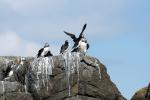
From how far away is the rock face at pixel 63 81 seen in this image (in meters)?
48.7

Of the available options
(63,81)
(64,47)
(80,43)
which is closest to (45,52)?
(64,47)

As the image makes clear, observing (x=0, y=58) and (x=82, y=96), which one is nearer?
(x=82, y=96)

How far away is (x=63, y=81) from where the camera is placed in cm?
4894

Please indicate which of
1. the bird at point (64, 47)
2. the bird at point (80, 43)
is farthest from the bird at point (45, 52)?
the bird at point (80, 43)

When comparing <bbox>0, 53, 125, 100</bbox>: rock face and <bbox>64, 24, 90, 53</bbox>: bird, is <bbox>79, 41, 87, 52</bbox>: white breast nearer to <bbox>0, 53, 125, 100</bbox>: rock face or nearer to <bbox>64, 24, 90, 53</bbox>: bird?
<bbox>64, 24, 90, 53</bbox>: bird

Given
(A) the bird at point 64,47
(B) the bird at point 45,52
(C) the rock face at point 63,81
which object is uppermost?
(A) the bird at point 64,47

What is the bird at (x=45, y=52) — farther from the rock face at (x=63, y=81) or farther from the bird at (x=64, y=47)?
the rock face at (x=63, y=81)

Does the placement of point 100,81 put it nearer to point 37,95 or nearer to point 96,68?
point 96,68

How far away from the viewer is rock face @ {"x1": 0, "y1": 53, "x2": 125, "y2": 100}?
4869 cm

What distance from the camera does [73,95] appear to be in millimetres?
48312

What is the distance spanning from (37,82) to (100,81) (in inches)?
182

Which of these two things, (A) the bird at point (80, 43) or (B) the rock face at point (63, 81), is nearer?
(B) the rock face at point (63, 81)

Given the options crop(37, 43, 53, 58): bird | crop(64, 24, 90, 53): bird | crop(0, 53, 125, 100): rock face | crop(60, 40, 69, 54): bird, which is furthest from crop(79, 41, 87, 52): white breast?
crop(0, 53, 125, 100): rock face

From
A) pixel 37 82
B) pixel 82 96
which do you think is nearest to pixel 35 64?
pixel 37 82
